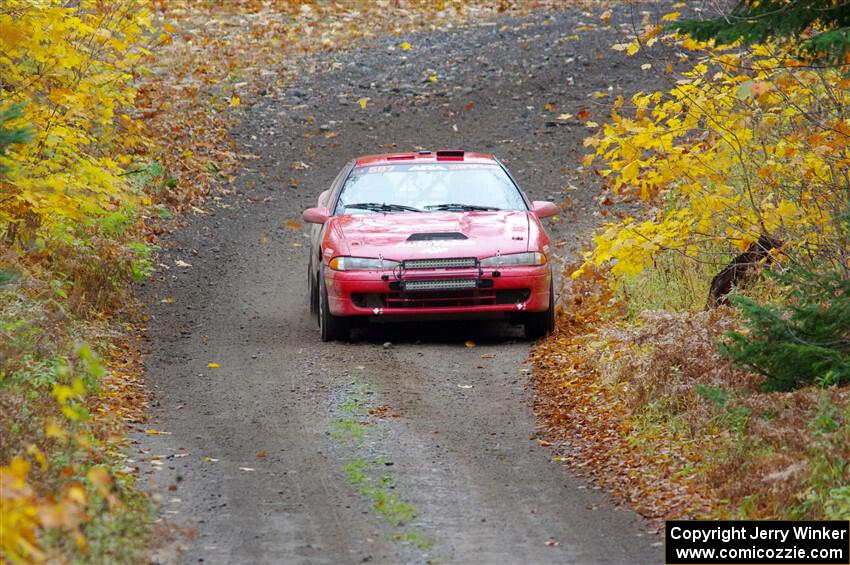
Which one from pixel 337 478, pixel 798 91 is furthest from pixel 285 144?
pixel 337 478

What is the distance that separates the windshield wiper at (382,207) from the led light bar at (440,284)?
1237mm

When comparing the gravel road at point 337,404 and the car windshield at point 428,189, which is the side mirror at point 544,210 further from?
the gravel road at point 337,404

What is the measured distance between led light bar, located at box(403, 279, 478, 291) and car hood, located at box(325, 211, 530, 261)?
0.78ft

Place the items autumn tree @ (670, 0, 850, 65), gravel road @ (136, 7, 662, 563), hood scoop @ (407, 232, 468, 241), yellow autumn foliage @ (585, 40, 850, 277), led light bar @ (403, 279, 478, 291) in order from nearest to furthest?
gravel road @ (136, 7, 662, 563)
autumn tree @ (670, 0, 850, 65)
yellow autumn foliage @ (585, 40, 850, 277)
led light bar @ (403, 279, 478, 291)
hood scoop @ (407, 232, 468, 241)

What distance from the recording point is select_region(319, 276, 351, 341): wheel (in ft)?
38.2

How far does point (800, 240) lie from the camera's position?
10.1m

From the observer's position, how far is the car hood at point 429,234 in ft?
37.5

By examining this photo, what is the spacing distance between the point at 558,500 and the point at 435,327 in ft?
17.9

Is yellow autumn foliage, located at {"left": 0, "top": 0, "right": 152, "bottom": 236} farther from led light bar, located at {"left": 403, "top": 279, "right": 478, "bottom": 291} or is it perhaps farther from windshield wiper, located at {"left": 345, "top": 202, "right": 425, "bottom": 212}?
led light bar, located at {"left": 403, "top": 279, "right": 478, "bottom": 291}

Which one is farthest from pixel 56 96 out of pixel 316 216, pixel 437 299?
pixel 437 299

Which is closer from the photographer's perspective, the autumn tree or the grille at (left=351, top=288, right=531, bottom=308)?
the autumn tree

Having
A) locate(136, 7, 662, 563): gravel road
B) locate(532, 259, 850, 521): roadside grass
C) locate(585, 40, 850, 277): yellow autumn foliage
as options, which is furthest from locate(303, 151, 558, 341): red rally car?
locate(585, 40, 850, 277): yellow autumn foliage

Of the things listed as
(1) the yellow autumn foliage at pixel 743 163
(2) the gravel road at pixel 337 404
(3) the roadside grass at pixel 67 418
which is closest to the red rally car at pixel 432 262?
(2) the gravel road at pixel 337 404

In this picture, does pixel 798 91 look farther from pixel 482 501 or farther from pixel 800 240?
pixel 482 501
